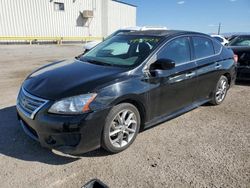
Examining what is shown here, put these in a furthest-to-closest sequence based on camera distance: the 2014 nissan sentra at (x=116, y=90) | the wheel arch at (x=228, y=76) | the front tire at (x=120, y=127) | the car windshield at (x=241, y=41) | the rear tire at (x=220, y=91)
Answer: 1. the car windshield at (x=241, y=41)
2. the wheel arch at (x=228, y=76)
3. the rear tire at (x=220, y=91)
4. the front tire at (x=120, y=127)
5. the 2014 nissan sentra at (x=116, y=90)

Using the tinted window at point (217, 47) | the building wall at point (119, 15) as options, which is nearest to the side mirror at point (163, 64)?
the tinted window at point (217, 47)

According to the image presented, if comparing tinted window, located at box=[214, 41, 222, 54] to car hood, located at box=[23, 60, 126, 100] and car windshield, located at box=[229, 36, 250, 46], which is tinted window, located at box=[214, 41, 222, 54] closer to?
car hood, located at box=[23, 60, 126, 100]

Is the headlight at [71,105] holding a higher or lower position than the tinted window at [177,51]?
lower

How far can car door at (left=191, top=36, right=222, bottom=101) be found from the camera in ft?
13.9

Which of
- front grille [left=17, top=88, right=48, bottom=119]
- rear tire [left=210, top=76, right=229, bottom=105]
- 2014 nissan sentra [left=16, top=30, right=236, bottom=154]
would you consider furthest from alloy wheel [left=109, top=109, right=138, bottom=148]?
rear tire [left=210, top=76, right=229, bottom=105]

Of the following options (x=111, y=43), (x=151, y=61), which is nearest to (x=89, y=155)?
(x=151, y=61)

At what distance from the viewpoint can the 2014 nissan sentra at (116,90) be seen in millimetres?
2723

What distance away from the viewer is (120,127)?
312cm

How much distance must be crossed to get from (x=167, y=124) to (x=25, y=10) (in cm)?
2433

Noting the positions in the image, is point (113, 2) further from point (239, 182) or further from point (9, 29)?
point (239, 182)

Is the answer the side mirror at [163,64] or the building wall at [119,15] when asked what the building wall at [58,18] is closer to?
the building wall at [119,15]

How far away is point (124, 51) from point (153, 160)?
192cm

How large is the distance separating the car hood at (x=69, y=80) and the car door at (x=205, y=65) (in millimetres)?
1744

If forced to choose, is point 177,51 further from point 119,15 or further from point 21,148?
point 119,15
